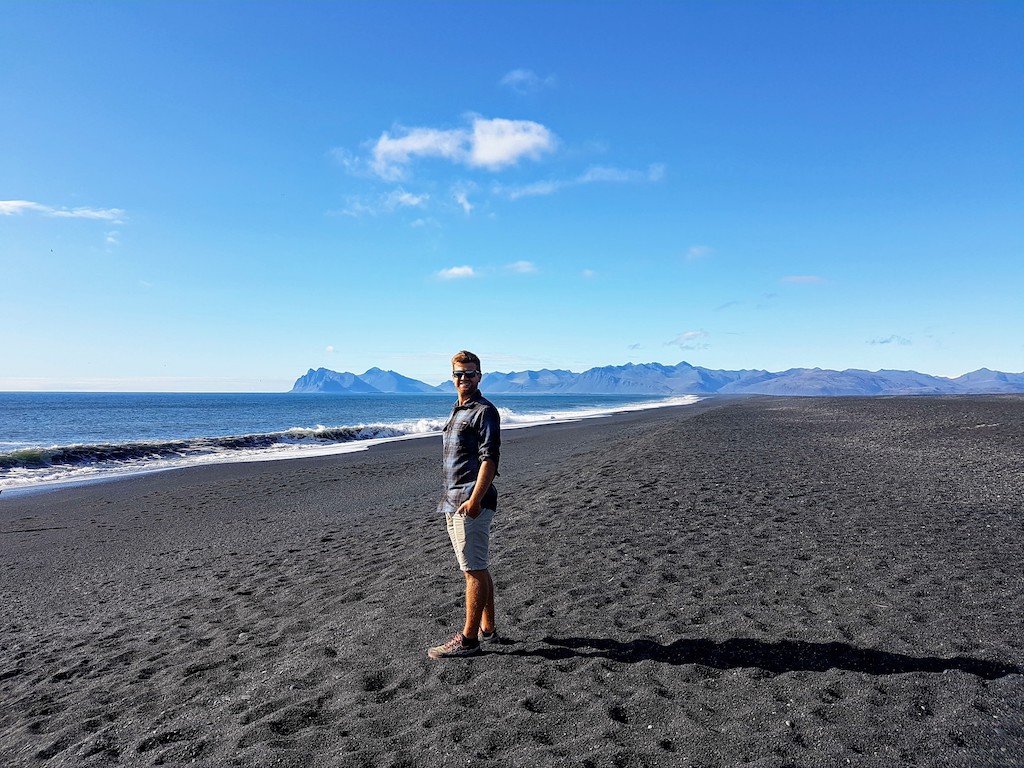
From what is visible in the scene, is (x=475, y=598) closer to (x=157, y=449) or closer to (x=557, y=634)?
(x=557, y=634)

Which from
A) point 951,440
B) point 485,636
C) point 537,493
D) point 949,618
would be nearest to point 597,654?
point 485,636

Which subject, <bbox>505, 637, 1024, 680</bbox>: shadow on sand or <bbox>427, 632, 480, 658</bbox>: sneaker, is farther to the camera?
<bbox>427, 632, 480, 658</bbox>: sneaker

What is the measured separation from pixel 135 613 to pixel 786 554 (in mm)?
7736

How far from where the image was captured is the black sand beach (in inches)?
146

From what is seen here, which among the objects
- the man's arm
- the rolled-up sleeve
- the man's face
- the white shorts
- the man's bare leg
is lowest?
the man's bare leg

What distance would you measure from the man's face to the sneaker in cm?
200

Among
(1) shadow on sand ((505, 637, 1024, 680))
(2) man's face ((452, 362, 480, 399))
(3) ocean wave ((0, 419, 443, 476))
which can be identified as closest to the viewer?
(1) shadow on sand ((505, 637, 1024, 680))

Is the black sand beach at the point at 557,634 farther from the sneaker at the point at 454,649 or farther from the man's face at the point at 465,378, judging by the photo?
the man's face at the point at 465,378

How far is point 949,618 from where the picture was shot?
17.5ft

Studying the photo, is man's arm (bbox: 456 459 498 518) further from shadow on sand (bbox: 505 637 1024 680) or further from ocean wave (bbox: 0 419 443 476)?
ocean wave (bbox: 0 419 443 476)

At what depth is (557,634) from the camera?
5.21m

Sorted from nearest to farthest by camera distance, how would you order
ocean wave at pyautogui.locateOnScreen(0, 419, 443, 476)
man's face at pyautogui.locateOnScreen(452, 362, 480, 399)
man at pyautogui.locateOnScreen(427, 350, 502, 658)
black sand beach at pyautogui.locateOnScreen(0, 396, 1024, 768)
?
black sand beach at pyautogui.locateOnScreen(0, 396, 1024, 768)
man at pyautogui.locateOnScreen(427, 350, 502, 658)
man's face at pyautogui.locateOnScreen(452, 362, 480, 399)
ocean wave at pyautogui.locateOnScreen(0, 419, 443, 476)

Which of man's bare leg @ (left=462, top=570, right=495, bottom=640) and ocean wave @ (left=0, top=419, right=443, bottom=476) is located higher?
man's bare leg @ (left=462, top=570, right=495, bottom=640)

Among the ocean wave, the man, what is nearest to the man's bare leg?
the man
